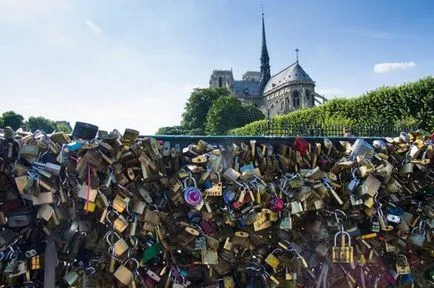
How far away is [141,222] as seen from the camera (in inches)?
121

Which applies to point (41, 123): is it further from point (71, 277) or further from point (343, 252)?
point (343, 252)

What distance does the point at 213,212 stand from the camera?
3258 millimetres

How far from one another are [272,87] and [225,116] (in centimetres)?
5044

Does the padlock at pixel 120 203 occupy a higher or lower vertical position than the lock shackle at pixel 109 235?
higher

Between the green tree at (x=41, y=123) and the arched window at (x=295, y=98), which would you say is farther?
the arched window at (x=295, y=98)

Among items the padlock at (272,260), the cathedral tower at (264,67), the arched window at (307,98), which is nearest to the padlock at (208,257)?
the padlock at (272,260)

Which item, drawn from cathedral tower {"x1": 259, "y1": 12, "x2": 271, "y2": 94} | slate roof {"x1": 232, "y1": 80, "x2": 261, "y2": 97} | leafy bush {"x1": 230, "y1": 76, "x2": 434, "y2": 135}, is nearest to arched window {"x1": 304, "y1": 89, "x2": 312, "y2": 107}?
cathedral tower {"x1": 259, "y1": 12, "x2": 271, "y2": 94}

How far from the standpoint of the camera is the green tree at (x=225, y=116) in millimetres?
63812

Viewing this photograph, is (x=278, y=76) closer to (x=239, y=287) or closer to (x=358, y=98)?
(x=358, y=98)

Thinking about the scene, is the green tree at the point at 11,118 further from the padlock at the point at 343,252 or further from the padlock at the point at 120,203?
the padlock at the point at 343,252

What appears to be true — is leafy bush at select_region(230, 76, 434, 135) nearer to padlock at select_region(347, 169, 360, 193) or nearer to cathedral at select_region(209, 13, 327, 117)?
padlock at select_region(347, 169, 360, 193)

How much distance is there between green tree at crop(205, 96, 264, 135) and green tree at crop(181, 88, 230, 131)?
6772mm

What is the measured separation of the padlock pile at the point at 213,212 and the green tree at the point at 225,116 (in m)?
58.2

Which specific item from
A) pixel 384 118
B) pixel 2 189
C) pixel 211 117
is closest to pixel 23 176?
pixel 2 189
